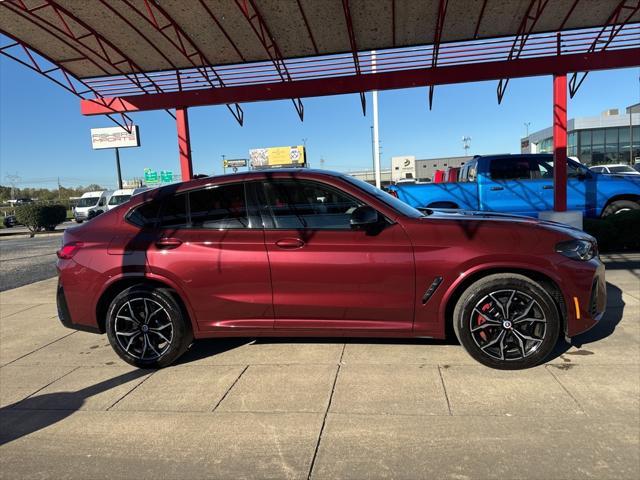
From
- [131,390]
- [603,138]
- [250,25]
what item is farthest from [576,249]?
[603,138]

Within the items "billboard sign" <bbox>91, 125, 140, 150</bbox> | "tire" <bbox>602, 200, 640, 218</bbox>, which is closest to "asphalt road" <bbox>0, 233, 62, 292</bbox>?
"tire" <bbox>602, 200, 640, 218</bbox>

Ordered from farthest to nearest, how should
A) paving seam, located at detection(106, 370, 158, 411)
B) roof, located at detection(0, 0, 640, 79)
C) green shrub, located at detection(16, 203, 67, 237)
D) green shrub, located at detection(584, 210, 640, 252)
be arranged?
green shrub, located at detection(16, 203, 67, 237) → green shrub, located at detection(584, 210, 640, 252) → roof, located at detection(0, 0, 640, 79) → paving seam, located at detection(106, 370, 158, 411)

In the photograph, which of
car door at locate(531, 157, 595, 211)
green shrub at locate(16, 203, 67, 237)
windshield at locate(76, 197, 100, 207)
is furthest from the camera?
windshield at locate(76, 197, 100, 207)

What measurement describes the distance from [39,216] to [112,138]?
2300cm

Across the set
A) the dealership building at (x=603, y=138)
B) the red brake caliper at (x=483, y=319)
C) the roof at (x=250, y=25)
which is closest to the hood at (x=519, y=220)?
the red brake caliper at (x=483, y=319)

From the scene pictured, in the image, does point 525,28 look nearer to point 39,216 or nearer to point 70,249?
point 70,249

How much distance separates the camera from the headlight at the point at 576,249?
12.3 ft

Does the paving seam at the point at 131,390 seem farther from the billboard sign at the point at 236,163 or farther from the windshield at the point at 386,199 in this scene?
the billboard sign at the point at 236,163

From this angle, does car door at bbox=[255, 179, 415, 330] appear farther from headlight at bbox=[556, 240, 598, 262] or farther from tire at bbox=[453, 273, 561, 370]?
headlight at bbox=[556, 240, 598, 262]

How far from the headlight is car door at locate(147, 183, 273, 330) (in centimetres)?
244

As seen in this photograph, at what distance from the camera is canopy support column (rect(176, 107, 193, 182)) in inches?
371

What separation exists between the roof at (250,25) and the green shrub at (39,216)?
19450mm

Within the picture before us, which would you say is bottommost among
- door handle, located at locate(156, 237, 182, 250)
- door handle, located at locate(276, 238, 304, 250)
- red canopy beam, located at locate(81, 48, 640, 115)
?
door handle, located at locate(276, 238, 304, 250)

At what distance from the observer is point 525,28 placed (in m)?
8.09
